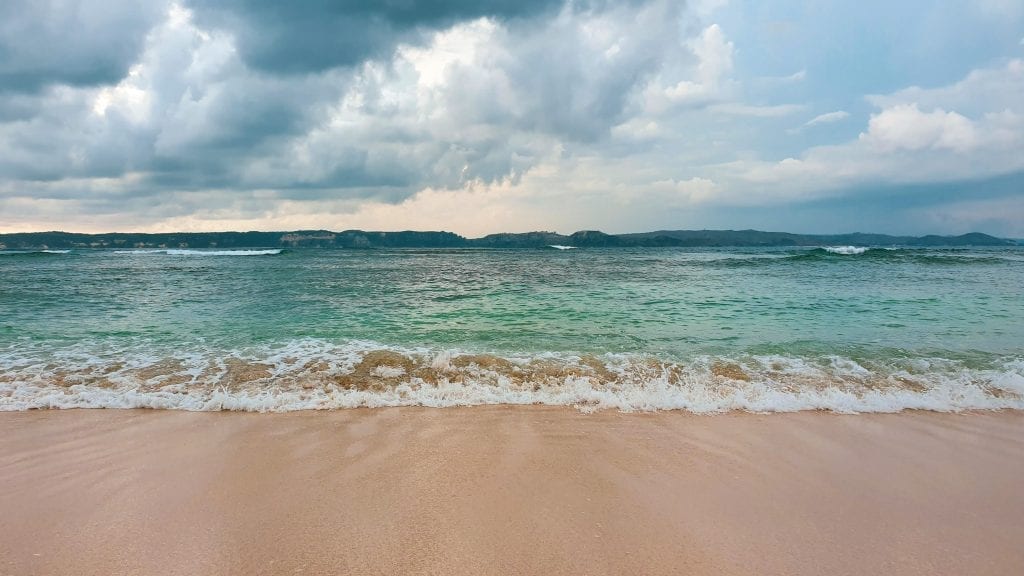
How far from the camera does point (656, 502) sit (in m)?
4.19

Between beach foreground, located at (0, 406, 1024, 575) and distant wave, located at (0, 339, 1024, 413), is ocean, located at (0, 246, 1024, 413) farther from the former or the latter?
beach foreground, located at (0, 406, 1024, 575)

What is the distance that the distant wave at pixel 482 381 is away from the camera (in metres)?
6.85

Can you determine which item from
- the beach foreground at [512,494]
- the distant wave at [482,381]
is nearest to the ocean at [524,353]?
the distant wave at [482,381]

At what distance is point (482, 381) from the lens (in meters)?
7.95

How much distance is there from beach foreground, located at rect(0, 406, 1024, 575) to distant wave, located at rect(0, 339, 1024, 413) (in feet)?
1.67

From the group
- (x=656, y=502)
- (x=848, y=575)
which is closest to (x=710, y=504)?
(x=656, y=502)

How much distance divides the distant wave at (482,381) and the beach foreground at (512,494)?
0.51m

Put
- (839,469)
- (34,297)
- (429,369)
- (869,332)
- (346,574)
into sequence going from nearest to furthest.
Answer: (346,574), (839,469), (429,369), (869,332), (34,297)

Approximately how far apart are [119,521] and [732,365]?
8.96 m

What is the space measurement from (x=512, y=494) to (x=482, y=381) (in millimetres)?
3689

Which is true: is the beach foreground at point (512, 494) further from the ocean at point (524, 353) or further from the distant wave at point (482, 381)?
the ocean at point (524, 353)

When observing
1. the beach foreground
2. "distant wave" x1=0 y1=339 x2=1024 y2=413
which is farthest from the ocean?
the beach foreground

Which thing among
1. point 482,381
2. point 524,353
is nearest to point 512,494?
point 482,381

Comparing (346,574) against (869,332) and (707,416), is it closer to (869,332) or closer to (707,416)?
(707,416)
